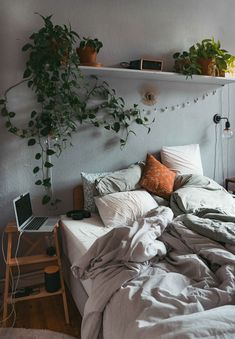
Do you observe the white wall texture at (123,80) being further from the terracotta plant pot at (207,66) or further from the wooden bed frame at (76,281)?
the terracotta plant pot at (207,66)

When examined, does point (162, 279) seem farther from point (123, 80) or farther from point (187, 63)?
point (187, 63)

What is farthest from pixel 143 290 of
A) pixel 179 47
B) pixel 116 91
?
pixel 179 47

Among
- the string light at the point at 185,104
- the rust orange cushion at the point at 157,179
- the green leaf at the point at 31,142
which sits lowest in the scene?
the rust orange cushion at the point at 157,179

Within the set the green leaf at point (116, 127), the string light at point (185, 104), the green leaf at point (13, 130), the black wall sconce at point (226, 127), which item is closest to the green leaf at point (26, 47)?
the green leaf at point (13, 130)

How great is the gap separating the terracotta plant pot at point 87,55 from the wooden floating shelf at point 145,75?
5 centimetres

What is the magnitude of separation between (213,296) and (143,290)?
285 millimetres

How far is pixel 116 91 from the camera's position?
266 centimetres

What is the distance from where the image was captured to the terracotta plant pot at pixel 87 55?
233 centimetres

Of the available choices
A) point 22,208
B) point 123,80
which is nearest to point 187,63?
point 123,80

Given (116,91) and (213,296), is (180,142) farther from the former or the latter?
(213,296)

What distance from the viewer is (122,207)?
229cm

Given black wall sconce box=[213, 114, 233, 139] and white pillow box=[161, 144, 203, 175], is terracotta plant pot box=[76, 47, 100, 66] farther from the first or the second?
black wall sconce box=[213, 114, 233, 139]

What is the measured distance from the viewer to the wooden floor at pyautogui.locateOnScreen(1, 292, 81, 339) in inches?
77.3

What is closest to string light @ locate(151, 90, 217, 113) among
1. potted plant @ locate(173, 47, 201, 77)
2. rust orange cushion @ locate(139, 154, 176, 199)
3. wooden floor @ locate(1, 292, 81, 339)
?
potted plant @ locate(173, 47, 201, 77)
